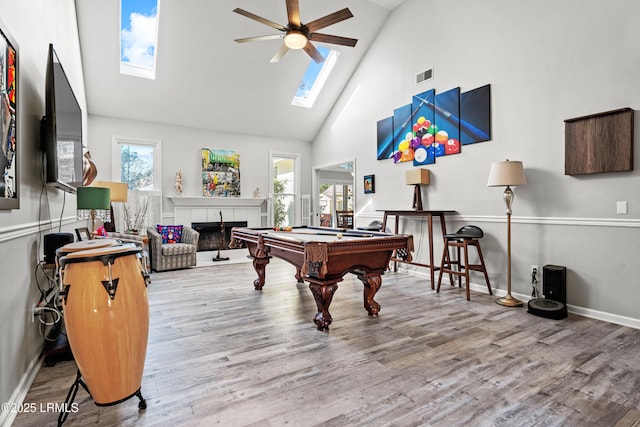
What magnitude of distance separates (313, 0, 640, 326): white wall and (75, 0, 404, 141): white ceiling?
1.41 meters

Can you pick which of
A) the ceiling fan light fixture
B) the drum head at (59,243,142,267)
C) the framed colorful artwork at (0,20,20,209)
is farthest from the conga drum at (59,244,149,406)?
the ceiling fan light fixture

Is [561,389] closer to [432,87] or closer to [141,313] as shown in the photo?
[141,313]

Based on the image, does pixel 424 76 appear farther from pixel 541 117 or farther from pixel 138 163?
pixel 138 163

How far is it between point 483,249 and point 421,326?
6.36 ft

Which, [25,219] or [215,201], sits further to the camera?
[215,201]

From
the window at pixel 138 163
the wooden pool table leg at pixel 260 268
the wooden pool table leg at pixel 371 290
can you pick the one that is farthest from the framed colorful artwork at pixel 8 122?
the window at pixel 138 163

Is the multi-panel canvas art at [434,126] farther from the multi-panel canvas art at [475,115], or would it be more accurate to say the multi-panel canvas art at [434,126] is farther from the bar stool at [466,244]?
the bar stool at [466,244]

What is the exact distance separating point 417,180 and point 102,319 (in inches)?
173

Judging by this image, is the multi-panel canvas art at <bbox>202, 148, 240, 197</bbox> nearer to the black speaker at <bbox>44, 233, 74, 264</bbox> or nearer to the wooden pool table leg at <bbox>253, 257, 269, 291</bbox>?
A: the wooden pool table leg at <bbox>253, 257, 269, 291</bbox>

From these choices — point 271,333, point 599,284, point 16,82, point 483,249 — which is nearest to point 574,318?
point 599,284

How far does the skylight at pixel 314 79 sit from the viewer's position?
688cm

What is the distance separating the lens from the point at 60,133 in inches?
98.0

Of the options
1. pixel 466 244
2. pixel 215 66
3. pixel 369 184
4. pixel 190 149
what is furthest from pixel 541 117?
pixel 190 149

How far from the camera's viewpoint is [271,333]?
2902 millimetres
